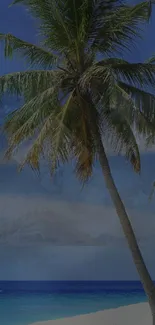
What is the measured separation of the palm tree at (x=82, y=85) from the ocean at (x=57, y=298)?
27.9ft

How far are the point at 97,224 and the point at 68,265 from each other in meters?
1.70

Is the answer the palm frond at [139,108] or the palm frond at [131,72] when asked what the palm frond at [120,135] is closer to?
the palm frond at [139,108]

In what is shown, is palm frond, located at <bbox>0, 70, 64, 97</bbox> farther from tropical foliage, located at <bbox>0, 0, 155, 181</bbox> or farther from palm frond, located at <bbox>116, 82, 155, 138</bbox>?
palm frond, located at <bbox>116, 82, 155, 138</bbox>

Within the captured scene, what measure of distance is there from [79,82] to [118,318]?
29.3 ft

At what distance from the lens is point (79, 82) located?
9648 mm

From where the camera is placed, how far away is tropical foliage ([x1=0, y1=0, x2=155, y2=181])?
9617mm

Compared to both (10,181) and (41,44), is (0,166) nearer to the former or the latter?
(10,181)

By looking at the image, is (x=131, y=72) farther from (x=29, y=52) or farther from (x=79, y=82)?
(x=29, y=52)

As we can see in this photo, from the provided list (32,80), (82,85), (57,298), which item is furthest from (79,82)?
(57,298)

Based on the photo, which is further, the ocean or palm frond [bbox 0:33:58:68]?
the ocean

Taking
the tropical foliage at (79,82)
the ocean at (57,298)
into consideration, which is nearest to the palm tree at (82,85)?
the tropical foliage at (79,82)

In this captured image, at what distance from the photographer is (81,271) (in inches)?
669

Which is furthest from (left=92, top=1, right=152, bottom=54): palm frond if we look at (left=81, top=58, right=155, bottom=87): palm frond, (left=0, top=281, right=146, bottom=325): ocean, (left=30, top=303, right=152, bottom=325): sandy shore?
(left=0, top=281, right=146, bottom=325): ocean

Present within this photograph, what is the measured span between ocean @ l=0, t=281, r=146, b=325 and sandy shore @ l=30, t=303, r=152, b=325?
0.70 meters
